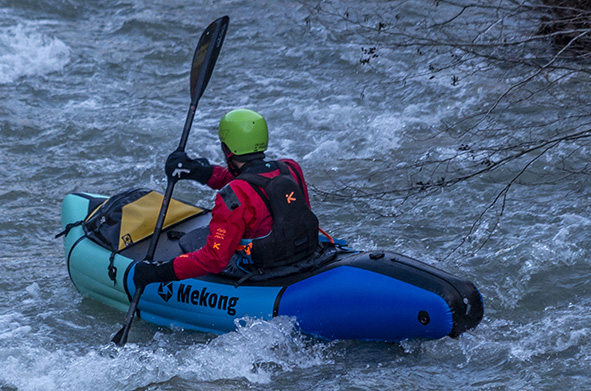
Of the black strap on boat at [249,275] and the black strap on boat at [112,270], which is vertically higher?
the black strap on boat at [249,275]

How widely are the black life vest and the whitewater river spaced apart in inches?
14.1

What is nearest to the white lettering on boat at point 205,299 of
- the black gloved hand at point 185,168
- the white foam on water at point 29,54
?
the black gloved hand at point 185,168

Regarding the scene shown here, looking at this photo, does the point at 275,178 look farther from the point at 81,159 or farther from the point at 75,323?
the point at 81,159

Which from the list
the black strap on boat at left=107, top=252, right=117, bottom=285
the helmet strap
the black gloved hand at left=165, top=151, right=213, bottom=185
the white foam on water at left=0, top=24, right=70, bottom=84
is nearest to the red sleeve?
the helmet strap

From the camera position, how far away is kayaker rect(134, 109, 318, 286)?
420cm

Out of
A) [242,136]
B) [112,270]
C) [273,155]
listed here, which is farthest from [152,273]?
[273,155]

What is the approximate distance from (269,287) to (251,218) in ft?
1.42

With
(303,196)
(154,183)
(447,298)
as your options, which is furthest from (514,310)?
(154,183)

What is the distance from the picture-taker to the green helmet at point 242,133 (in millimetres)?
4309

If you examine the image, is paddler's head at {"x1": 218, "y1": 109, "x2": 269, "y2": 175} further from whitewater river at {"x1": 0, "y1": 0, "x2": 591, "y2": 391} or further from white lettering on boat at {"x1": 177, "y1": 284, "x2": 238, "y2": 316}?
white lettering on boat at {"x1": 177, "y1": 284, "x2": 238, "y2": 316}

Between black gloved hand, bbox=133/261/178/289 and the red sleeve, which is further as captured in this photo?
black gloved hand, bbox=133/261/178/289

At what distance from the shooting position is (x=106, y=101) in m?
9.23

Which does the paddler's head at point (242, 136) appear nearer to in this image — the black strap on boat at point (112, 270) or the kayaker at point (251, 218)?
the kayaker at point (251, 218)

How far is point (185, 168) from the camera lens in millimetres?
4832
